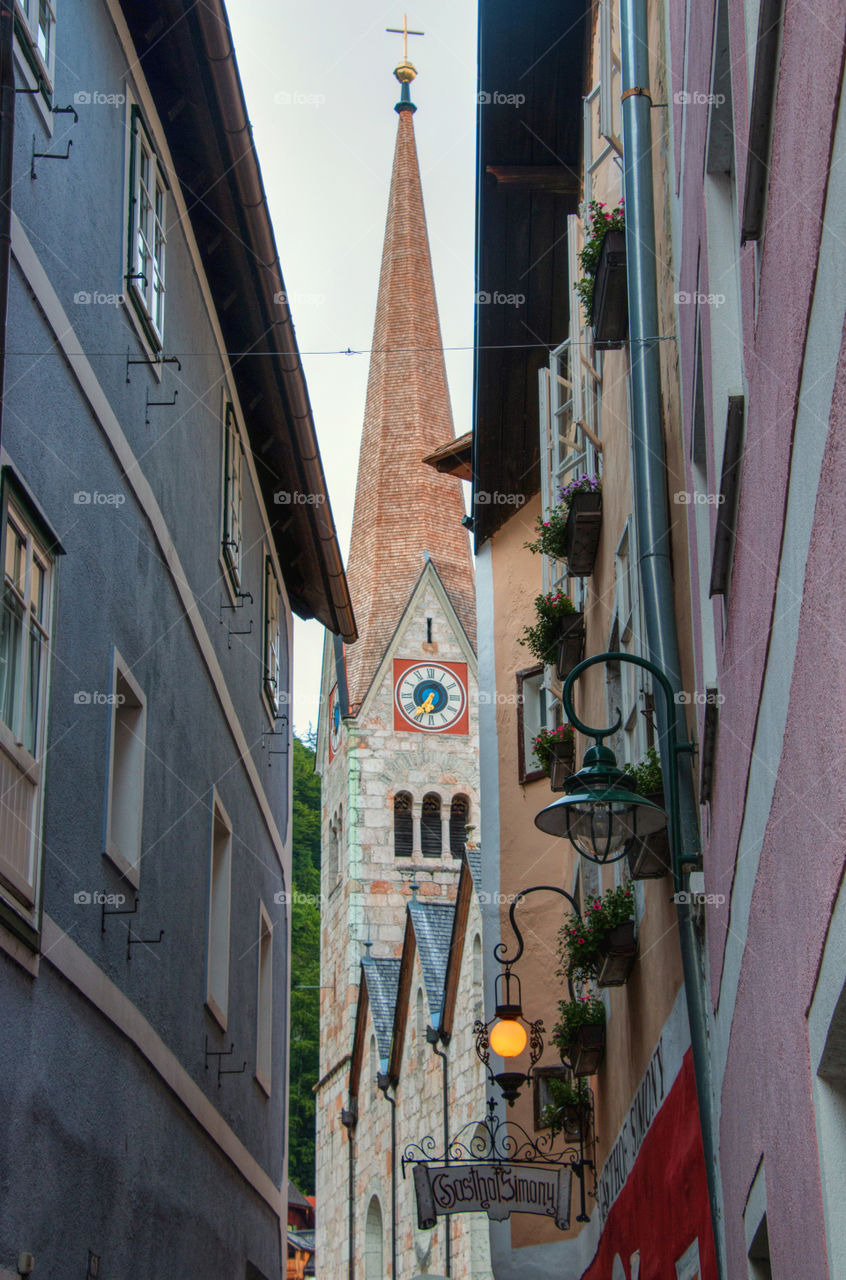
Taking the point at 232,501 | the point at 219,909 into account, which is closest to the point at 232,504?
the point at 232,501

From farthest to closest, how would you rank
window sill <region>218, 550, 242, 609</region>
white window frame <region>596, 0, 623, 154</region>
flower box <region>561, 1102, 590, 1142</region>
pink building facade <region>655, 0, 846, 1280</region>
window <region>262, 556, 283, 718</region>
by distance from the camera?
window <region>262, 556, 283, 718</region> → flower box <region>561, 1102, 590, 1142</region> → window sill <region>218, 550, 242, 609</region> → white window frame <region>596, 0, 623, 154</region> → pink building facade <region>655, 0, 846, 1280</region>

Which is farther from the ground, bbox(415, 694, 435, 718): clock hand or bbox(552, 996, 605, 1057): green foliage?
bbox(415, 694, 435, 718): clock hand

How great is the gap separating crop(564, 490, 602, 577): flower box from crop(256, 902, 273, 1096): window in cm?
444

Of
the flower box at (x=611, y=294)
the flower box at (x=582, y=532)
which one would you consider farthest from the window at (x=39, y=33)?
the flower box at (x=582, y=532)

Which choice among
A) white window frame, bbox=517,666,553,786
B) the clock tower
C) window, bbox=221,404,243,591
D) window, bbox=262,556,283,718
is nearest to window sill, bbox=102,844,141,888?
window, bbox=221,404,243,591

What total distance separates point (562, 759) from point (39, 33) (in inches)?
324

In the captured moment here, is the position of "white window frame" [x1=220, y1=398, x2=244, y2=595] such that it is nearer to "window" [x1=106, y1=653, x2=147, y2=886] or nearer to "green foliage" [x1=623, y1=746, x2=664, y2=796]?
"window" [x1=106, y1=653, x2=147, y2=886]

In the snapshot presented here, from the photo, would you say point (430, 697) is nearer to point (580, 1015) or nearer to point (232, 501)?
point (232, 501)

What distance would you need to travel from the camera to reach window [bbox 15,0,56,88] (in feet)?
23.1

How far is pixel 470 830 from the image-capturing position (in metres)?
51.8

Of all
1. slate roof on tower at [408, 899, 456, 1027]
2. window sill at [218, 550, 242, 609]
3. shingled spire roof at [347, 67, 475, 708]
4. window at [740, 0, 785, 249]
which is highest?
shingled spire roof at [347, 67, 475, 708]

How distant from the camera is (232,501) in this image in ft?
43.5

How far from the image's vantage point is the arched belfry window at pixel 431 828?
5169 centimetres

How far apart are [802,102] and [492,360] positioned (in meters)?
15.5
